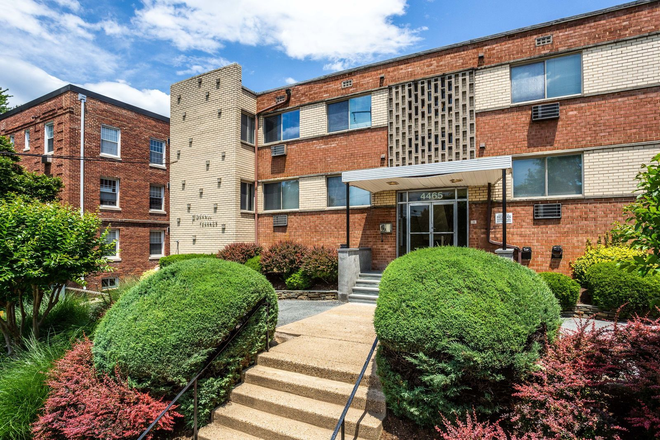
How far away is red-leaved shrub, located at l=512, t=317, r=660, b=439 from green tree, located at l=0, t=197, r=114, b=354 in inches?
296

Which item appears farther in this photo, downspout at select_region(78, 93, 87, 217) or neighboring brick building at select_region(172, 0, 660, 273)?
downspout at select_region(78, 93, 87, 217)

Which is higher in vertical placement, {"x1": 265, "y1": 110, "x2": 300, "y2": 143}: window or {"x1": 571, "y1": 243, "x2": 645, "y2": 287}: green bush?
{"x1": 265, "y1": 110, "x2": 300, "y2": 143}: window

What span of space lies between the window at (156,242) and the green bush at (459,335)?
19520 millimetres

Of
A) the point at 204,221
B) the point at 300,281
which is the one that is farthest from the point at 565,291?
the point at 204,221

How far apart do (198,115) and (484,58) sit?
12443 millimetres

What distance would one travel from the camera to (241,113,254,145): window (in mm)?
15890

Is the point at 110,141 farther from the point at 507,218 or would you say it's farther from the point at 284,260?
the point at 507,218

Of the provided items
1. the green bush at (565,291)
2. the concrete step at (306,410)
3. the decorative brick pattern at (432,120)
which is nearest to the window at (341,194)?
the decorative brick pattern at (432,120)

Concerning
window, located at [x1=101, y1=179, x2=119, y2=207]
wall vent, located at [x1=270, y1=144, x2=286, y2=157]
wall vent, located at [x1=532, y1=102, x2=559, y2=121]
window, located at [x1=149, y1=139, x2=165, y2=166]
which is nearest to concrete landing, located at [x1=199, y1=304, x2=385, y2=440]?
wall vent, located at [x1=532, y1=102, x2=559, y2=121]

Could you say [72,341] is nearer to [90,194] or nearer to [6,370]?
[6,370]

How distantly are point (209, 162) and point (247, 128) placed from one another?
7.72 feet

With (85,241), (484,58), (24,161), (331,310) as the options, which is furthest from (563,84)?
(24,161)

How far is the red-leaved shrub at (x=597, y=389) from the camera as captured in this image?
3.11 m

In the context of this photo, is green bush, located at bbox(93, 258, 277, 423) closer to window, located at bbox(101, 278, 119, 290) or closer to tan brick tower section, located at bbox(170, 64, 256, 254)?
tan brick tower section, located at bbox(170, 64, 256, 254)
